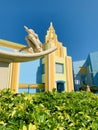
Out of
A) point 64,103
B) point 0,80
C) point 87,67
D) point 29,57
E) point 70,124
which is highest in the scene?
point 87,67

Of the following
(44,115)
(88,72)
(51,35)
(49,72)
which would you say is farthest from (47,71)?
(44,115)

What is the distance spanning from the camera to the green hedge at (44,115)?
202cm

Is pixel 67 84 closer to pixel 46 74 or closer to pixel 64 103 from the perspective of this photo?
pixel 46 74

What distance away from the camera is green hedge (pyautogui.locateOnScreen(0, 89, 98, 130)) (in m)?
2.02

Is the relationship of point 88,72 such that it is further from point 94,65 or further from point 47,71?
point 47,71

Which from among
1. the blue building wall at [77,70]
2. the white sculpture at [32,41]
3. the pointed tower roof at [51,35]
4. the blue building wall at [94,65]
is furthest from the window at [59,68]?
the white sculpture at [32,41]

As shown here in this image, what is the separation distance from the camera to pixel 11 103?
2939 millimetres

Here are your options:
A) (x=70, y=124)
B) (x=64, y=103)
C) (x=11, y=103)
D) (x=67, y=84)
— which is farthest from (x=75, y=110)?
(x=67, y=84)

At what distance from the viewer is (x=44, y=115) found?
7.23ft

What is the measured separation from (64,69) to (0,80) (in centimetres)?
1902

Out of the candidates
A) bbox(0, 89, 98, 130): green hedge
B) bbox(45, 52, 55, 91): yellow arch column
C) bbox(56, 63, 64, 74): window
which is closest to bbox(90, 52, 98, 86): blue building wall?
bbox(56, 63, 64, 74): window

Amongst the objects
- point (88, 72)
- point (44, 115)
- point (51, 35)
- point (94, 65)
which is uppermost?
point (51, 35)

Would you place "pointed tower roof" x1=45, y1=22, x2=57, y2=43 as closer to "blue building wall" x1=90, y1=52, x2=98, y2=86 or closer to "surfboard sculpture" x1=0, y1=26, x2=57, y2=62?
"blue building wall" x1=90, y1=52, x2=98, y2=86

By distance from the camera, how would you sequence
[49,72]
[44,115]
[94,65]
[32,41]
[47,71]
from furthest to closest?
[94,65] < [47,71] < [49,72] < [32,41] < [44,115]
